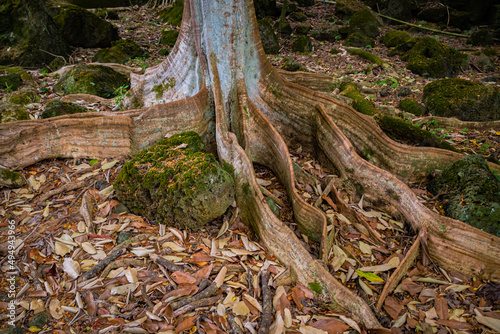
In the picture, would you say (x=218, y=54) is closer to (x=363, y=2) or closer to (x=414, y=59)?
(x=414, y=59)

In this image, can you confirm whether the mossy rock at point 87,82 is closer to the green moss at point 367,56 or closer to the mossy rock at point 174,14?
the green moss at point 367,56

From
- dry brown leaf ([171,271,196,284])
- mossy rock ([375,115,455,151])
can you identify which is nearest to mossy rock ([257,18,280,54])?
mossy rock ([375,115,455,151])

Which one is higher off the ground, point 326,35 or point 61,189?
point 326,35

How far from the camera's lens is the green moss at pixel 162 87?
4.55m

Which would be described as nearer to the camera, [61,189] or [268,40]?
[61,189]

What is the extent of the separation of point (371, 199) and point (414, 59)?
6747mm

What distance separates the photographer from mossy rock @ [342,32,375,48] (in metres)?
10.7

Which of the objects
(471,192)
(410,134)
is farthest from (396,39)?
(471,192)

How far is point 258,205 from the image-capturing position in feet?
10.2

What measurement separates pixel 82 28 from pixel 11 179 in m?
8.50

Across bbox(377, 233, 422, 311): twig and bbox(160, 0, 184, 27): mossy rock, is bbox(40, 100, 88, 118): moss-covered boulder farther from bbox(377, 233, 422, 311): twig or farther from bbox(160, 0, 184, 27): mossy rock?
bbox(160, 0, 184, 27): mossy rock

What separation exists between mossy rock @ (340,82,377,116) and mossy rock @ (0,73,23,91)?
673cm

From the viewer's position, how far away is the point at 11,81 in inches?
245

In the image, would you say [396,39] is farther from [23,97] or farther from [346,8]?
[23,97]
